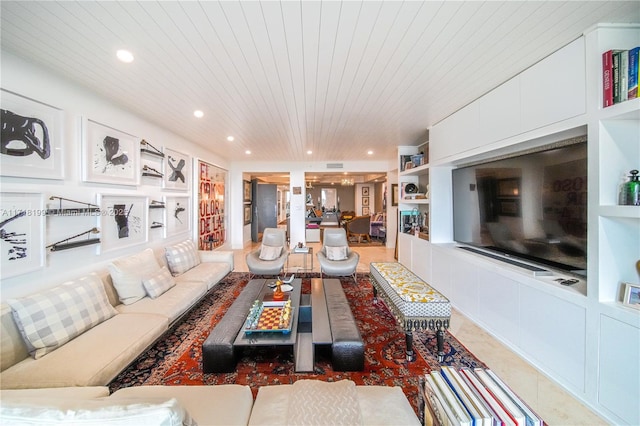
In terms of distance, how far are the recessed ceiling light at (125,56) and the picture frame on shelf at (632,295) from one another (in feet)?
12.8

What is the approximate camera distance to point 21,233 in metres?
1.92

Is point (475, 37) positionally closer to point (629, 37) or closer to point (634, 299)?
point (629, 37)

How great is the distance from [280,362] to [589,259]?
2.49 m

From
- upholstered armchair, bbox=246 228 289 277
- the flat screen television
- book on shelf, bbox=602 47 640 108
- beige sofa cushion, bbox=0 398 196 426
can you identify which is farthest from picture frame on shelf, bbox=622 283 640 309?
upholstered armchair, bbox=246 228 289 277

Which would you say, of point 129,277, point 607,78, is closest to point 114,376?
point 129,277

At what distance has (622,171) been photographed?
1616 mm

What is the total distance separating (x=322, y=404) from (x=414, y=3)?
230 centimetres

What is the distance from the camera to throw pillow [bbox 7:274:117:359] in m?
1.65

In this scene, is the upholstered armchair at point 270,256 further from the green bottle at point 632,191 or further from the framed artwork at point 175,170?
the green bottle at point 632,191

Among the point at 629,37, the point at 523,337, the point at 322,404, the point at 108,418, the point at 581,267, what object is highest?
the point at 629,37

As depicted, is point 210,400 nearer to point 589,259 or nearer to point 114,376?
point 114,376

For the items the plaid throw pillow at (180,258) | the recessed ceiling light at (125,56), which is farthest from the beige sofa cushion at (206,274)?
the recessed ceiling light at (125,56)

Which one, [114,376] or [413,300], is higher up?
[413,300]

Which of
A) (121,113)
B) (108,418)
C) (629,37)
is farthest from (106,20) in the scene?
(629,37)
